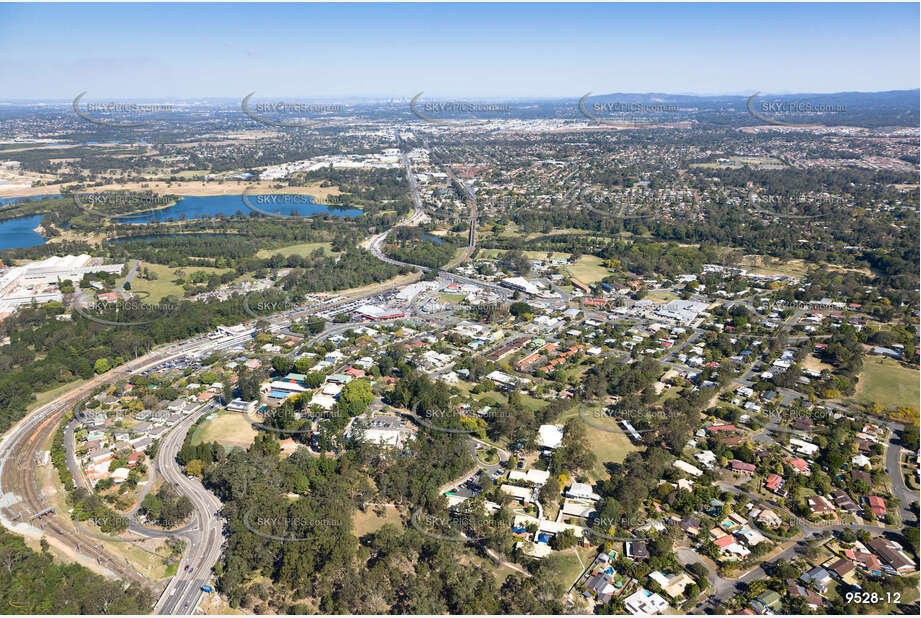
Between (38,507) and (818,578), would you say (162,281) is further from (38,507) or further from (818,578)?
(818,578)

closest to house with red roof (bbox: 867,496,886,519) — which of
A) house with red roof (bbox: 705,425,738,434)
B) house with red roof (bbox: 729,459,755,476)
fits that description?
house with red roof (bbox: 729,459,755,476)

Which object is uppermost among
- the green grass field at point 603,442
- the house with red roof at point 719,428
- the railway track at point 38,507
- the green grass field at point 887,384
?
the railway track at point 38,507

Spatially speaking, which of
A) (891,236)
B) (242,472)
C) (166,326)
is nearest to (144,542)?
(242,472)

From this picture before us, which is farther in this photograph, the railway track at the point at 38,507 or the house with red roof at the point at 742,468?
the house with red roof at the point at 742,468

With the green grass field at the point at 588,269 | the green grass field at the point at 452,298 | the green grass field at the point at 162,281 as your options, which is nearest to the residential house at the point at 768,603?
the green grass field at the point at 452,298

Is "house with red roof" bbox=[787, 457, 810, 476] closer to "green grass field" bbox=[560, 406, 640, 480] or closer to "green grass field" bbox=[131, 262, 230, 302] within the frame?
"green grass field" bbox=[560, 406, 640, 480]

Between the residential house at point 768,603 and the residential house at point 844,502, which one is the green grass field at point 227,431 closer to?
the residential house at point 768,603

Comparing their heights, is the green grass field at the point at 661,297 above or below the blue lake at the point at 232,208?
below
